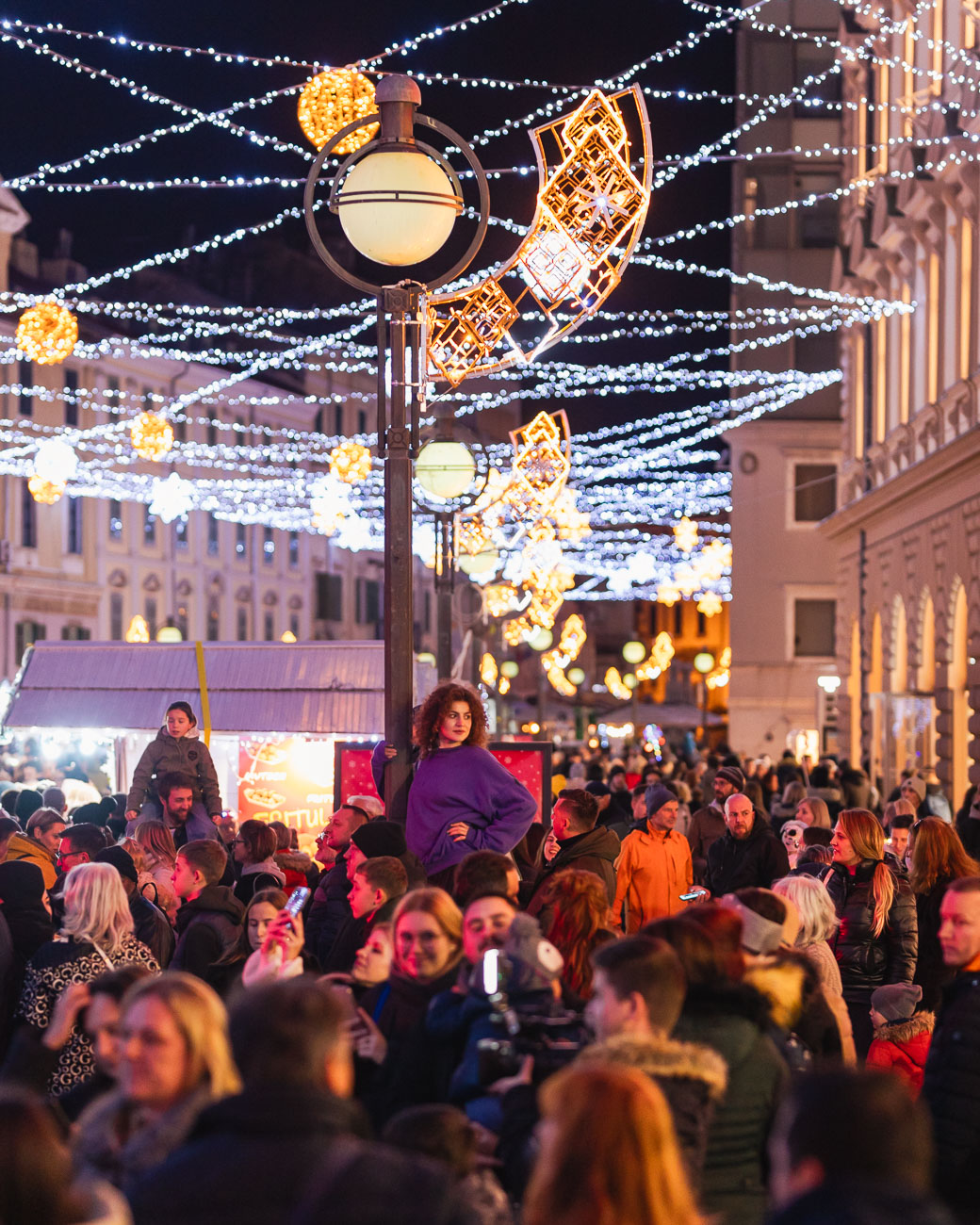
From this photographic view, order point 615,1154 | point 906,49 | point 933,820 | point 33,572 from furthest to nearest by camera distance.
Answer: point 33,572 < point 906,49 < point 933,820 < point 615,1154

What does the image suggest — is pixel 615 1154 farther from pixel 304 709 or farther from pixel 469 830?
pixel 304 709

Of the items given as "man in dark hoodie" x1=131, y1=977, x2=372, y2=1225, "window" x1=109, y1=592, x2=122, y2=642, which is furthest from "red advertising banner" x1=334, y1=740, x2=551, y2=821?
"window" x1=109, y1=592, x2=122, y2=642

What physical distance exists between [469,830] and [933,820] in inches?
102

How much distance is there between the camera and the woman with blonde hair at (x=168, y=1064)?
419cm

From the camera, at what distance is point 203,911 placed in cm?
821

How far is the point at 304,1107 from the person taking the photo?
380cm

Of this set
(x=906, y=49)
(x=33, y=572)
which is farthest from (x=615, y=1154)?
(x=33, y=572)

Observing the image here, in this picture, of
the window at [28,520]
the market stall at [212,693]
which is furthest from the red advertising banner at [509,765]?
the window at [28,520]

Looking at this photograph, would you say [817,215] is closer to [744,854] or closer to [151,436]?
[151,436]

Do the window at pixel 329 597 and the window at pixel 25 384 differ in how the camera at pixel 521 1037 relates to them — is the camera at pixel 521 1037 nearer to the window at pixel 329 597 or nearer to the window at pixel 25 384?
the window at pixel 25 384

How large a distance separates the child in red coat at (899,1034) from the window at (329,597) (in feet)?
210

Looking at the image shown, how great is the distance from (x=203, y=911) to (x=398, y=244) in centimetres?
307

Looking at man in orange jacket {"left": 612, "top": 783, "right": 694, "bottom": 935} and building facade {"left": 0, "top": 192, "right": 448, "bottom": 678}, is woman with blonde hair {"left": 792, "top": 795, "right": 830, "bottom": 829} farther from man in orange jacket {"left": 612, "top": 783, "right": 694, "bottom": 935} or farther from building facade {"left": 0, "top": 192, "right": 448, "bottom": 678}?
building facade {"left": 0, "top": 192, "right": 448, "bottom": 678}

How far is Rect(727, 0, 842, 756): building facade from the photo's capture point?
5547 centimetres
